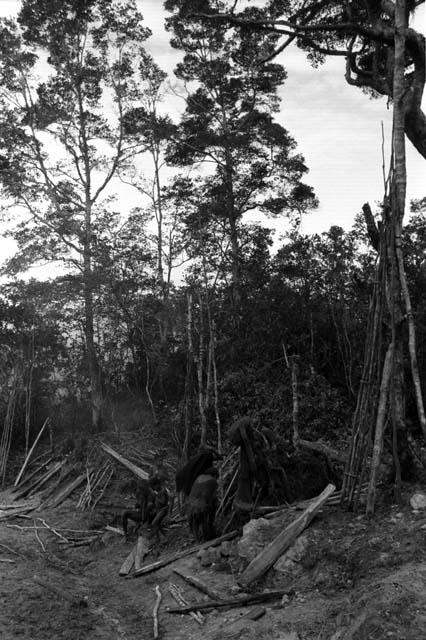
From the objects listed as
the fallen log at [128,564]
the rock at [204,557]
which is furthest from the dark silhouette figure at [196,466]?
the rock at [204,557]

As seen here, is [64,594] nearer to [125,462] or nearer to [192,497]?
[192,497]

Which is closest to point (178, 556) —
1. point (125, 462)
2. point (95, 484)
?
point (95, 484)

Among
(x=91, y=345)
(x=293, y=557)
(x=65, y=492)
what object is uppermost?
(x=91, y=345)

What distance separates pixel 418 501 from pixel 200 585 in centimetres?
220

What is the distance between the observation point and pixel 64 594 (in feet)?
18.6

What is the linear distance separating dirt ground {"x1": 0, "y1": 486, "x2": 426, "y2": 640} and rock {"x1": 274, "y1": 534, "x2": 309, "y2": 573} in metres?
0.04

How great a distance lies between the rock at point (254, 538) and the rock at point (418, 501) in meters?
1.46

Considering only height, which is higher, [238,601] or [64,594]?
[238,601]

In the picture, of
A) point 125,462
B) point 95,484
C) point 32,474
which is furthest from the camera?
point 32,474

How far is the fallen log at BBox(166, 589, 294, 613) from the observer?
182 inches

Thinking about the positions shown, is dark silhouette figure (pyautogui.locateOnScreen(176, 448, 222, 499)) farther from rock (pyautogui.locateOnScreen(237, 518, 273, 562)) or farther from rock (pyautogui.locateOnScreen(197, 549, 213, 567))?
rock (pyautogui.locateOnScreen(237, 518, 273, 562))

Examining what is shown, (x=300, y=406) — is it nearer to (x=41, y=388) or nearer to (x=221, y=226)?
(x=221, y=226)

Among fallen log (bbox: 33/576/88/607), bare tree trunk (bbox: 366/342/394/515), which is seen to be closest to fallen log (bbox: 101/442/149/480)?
fallen log (bbox: 33/576/88/607)

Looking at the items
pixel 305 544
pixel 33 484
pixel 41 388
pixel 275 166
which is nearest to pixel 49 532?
pixel 33 484
